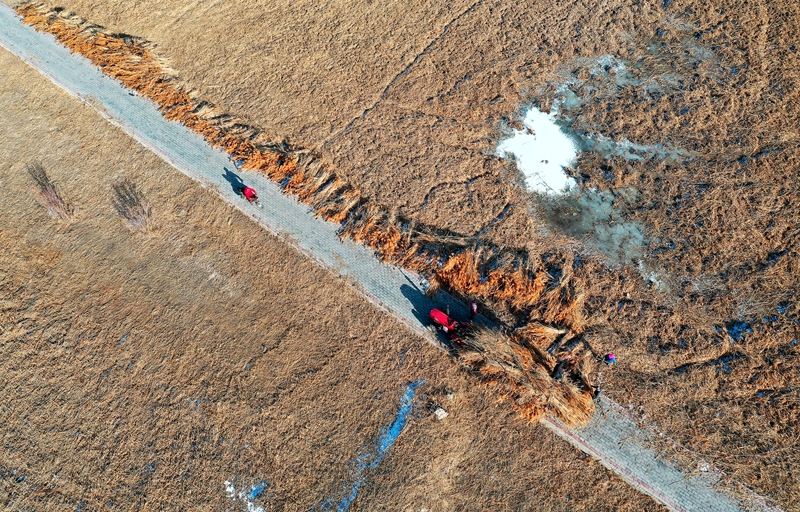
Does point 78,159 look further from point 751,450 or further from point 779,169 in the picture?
point 779,169

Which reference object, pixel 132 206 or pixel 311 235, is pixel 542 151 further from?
pixel 132 206

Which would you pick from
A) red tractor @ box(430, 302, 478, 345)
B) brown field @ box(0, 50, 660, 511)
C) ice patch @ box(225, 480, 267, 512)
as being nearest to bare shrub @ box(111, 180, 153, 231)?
brown field @ box(0, 50, 660, 511)

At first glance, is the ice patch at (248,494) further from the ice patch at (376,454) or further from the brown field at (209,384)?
the ice patch at (376,454)

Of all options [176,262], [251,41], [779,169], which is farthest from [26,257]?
[779,169]

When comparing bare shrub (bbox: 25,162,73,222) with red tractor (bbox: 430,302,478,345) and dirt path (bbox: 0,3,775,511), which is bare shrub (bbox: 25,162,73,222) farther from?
red tractor (bbox: 430,302,478,345)

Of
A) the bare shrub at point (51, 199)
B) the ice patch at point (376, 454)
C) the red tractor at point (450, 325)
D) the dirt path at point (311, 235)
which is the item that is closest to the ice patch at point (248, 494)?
the ice patch at point (376, 454)

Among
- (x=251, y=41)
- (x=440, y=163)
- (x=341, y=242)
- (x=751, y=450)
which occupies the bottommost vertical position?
(x=751, y=450)
